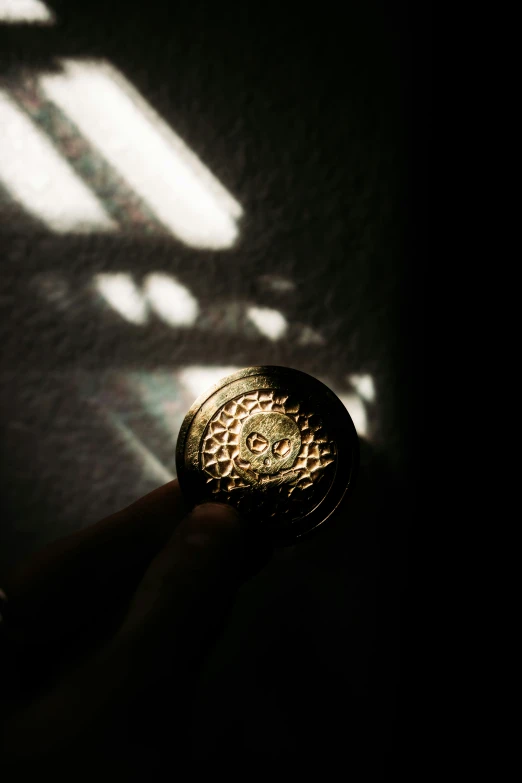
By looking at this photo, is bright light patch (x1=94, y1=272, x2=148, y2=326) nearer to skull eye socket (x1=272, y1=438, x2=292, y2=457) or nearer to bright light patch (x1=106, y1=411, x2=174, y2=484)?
bright light patch (x1=106, y1=411, x2=174, y2=484)

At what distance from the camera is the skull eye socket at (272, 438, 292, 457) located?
1.86ft

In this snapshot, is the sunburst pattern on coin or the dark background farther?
the dark background

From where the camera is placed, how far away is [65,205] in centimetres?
74

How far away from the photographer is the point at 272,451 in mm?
565

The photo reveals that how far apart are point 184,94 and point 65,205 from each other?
268mm

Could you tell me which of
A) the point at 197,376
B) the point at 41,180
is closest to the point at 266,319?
the point at 197,376

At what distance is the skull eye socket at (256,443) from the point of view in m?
0.57

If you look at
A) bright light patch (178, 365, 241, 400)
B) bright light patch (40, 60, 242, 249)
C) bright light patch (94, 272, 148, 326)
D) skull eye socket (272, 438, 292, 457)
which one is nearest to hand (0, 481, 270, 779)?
skull eye socket (272, 438, 292, 457)

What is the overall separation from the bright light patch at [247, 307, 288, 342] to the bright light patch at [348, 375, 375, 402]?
149mm

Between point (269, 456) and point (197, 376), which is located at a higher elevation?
point (197, 376)

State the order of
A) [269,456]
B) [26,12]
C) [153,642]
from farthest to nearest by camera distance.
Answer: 1. [26,12]
2. [269,456]
3. [153,642]

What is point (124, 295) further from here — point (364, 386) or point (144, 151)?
point (364, 386)

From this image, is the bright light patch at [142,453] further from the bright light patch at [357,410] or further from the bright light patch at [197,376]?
the bright light patch at [357,410]

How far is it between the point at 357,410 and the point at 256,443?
0.25 metres
